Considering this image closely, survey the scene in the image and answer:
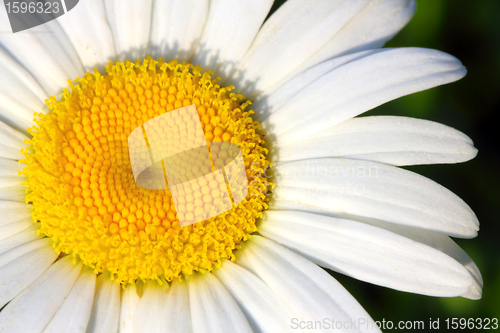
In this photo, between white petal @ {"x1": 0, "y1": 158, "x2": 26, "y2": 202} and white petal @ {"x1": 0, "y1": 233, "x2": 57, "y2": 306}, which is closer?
white petal @ {"x1": 0, "y1": 233, "x2": 57, "y2": 306}

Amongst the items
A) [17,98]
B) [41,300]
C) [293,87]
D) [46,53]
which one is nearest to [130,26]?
[46,53]

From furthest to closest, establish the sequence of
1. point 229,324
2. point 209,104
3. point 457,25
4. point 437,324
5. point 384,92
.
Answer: point 457,25 → point 437,324 → point 209,104 → point 384,92 → point 229,324

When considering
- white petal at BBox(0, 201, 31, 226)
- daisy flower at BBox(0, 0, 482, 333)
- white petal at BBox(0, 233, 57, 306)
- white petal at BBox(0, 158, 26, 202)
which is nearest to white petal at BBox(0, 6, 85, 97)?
daisy flower at BBox(0, 0, 482, 333)

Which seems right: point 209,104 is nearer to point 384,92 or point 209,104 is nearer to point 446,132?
point 384,92

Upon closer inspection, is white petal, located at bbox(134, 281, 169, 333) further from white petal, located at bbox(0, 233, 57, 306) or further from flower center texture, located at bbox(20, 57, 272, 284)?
white petal, located at bbox(0, 233, 57, 306)

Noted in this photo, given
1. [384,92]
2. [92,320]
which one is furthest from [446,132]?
[92,320]

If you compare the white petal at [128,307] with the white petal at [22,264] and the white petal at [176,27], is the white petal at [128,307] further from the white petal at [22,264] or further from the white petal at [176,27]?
the white petal at [176,27]

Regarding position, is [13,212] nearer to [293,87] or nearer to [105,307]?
[105,307]

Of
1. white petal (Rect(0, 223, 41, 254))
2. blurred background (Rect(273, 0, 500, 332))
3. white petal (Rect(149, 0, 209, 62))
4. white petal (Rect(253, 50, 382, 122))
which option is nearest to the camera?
white petal (Rect(0, 223, 41, 254))
